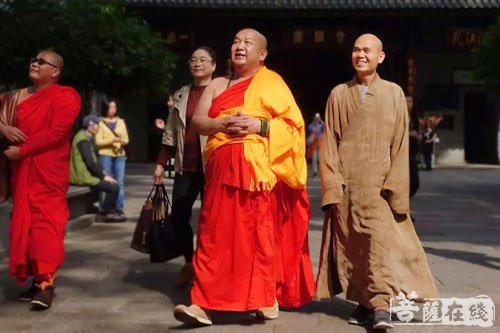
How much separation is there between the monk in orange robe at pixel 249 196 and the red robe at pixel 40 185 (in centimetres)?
110

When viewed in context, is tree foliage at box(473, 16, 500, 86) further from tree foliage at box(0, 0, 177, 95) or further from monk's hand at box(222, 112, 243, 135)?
monk's hand at box(222, 112, 243, 135)

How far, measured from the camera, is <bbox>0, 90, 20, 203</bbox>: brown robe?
22.2ft

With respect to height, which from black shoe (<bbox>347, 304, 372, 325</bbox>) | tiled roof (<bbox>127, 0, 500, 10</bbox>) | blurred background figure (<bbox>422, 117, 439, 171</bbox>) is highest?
tiled roof (<bbox>127, 0, 500, 10</bbox>)

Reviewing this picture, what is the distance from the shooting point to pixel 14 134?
21.7ft

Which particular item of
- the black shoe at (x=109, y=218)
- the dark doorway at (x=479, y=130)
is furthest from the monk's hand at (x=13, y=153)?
the dark doorway at (x=479, y=130)

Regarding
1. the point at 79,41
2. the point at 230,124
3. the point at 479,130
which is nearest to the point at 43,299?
the point at 230,124

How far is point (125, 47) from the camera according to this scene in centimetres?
1405

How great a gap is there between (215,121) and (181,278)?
188 centimetres

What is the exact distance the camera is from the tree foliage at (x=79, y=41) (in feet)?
38.2

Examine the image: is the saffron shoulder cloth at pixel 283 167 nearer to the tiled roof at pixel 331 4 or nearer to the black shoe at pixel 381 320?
the black shoe at pixel 381 320

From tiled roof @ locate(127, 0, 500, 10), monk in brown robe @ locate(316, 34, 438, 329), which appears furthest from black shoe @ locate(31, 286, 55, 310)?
tiled roof @ locate(127, 0, 500, 10)

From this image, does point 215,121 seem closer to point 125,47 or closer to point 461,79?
point 125,47

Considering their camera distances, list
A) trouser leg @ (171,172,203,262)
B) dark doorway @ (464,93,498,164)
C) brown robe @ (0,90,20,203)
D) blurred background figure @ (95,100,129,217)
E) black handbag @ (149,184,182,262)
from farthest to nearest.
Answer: dark doorway @ (464,93,498,164)
blurred background figure @ (95,100,129,217)
black handbag @ (149,184,182,262)
trouser leg @ (171,172,203,262)
brown robe @ (0,90,20,203)

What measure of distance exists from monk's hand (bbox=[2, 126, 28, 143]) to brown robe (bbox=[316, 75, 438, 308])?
2049 mm
